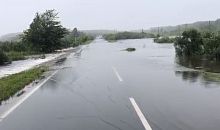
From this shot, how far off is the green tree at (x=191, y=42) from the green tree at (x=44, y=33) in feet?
54.5

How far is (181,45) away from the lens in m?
38.4

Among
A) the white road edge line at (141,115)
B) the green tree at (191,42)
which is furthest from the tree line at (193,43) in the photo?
the white road edge line at (141,115)

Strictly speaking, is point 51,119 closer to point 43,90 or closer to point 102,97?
point 102,97

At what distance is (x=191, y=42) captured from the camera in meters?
36.9

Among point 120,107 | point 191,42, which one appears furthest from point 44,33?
point 120,107

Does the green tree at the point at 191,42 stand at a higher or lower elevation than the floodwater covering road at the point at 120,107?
higher

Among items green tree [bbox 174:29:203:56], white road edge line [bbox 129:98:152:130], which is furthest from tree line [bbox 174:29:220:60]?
white road edge line [bbox 129:98:152:130]

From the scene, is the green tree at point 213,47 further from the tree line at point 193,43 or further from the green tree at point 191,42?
the green tree at point 191,42

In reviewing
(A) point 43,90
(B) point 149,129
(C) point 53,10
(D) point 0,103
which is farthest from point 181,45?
(B) point 149,129

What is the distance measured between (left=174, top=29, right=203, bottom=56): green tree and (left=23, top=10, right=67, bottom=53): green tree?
1663cm

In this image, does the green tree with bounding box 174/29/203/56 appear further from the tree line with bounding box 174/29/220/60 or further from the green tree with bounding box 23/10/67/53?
the green tree with bounding box 23/10/67/53

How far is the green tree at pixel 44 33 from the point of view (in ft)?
159

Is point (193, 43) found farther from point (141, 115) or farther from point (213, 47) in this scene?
point (141, 115)

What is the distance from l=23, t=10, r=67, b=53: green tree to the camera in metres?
48.5
